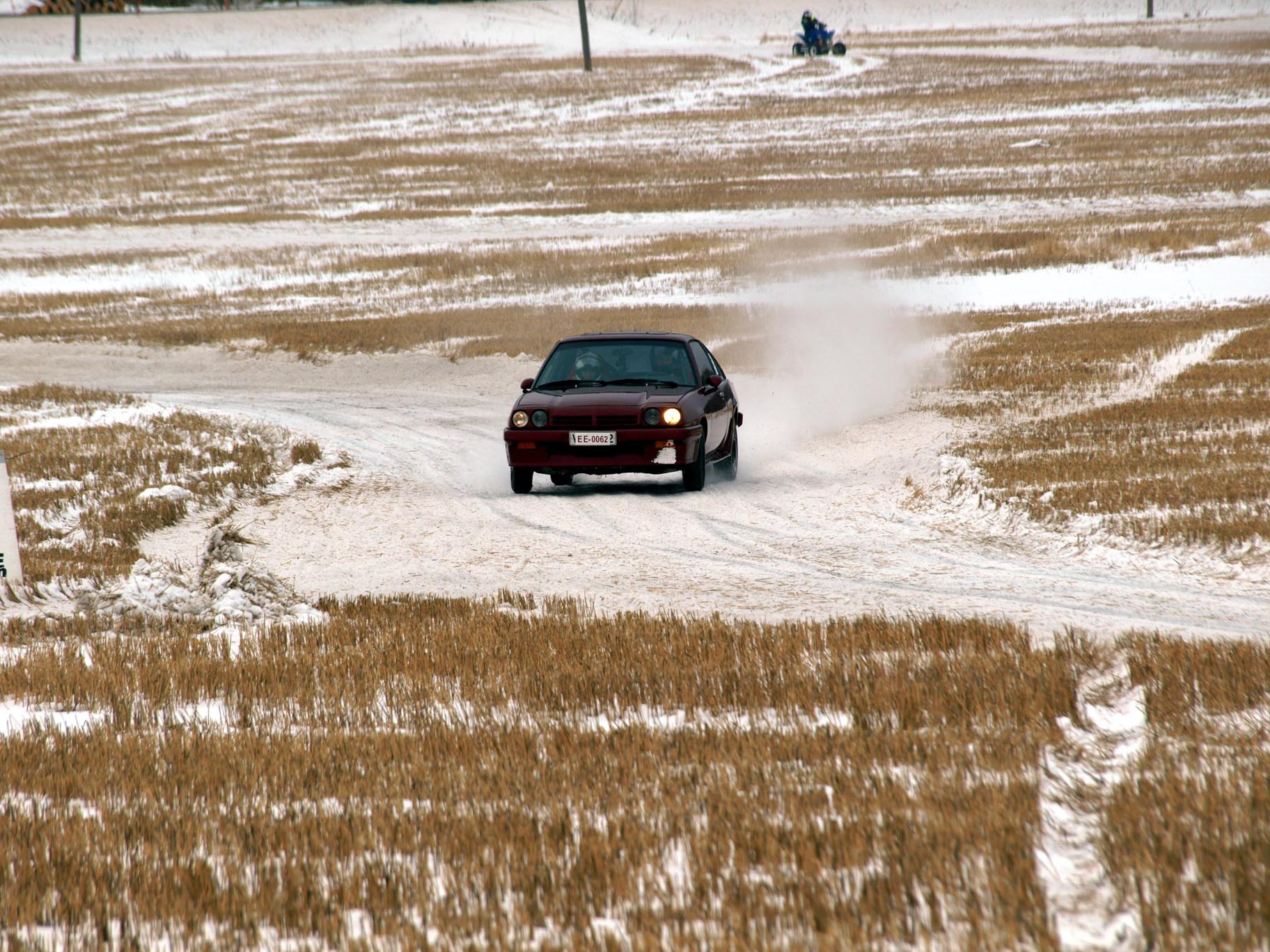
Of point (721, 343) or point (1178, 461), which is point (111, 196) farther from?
point (1178, 461)

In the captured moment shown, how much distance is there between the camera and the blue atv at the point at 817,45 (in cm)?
8225

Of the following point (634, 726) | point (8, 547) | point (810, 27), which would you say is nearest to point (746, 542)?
point (634, 726)

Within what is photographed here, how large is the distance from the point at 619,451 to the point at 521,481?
127cm

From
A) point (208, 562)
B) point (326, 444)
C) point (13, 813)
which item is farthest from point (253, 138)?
point (13, 813)

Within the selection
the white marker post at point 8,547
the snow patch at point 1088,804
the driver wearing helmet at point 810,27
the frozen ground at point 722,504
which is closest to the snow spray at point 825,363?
the frozen ground at point 722,504

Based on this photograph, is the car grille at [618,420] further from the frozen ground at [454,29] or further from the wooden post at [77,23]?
the wooden post at [77,23]

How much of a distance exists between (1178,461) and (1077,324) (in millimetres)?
11799

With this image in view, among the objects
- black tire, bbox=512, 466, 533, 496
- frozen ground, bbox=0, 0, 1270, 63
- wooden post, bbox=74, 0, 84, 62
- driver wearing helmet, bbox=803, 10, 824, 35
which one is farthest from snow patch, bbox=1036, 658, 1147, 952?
wooden post, bbox=74, 0, 84, 62

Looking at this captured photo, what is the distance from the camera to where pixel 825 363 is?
2138cm

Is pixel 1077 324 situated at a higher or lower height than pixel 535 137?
lower

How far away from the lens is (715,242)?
3506 cm

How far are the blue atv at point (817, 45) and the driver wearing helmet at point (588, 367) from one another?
7387 centimetres

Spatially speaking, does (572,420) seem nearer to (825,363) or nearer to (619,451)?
(619,451)

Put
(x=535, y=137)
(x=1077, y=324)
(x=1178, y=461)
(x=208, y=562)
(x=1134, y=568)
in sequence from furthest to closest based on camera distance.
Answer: (x=535, y=137)
(x=1077, y=324)
(x=1178, y=461)
(x=208, y=562)
(x=1134, y=568)
